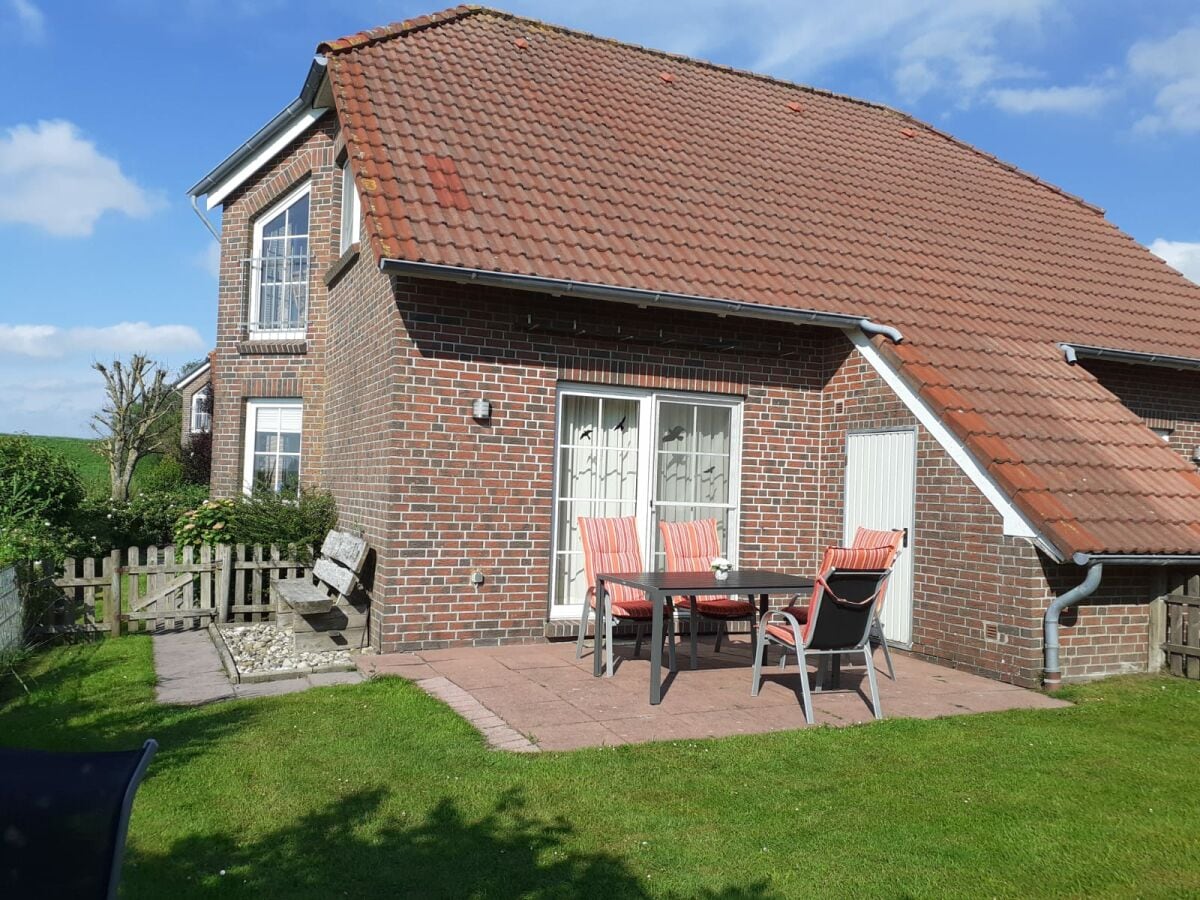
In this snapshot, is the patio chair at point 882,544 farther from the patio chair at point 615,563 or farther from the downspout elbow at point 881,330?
the downspout elbow at point 881,330

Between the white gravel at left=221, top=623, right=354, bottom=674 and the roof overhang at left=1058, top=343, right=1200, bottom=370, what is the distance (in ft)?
24.7

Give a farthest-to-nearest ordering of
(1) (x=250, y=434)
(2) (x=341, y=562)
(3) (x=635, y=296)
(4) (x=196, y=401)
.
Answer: (4) (x=196, y=401) < (1) (x=250, y=434) < (2) (x=341, y=562) < (3) (x=635, y=296)

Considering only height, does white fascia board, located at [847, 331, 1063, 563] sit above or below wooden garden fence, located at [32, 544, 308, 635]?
above

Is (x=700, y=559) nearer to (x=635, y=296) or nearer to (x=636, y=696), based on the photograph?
(x=636, y=696)

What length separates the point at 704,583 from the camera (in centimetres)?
716

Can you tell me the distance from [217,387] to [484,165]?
6.47m

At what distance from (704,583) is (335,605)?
3.41 m

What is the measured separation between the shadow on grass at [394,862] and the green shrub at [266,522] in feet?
20.6

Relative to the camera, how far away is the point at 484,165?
988 cm

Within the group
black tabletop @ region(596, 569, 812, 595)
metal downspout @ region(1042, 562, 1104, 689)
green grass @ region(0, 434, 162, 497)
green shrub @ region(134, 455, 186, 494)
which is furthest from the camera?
green shrub @ region(134, 455, 186, 494)

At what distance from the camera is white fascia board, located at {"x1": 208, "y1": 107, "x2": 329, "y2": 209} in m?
13.5

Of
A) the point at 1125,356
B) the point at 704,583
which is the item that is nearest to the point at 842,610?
the point at 704,583

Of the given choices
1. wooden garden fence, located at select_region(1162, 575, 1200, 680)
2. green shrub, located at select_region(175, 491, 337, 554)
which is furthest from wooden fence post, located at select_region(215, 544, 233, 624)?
wooden garden fence, located at select_region(1162, 575, 1200, 680)

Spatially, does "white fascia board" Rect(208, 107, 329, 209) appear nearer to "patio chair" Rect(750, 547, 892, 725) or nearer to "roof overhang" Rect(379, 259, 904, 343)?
"roof overhang" Rect(379, 259, 904, 343)
